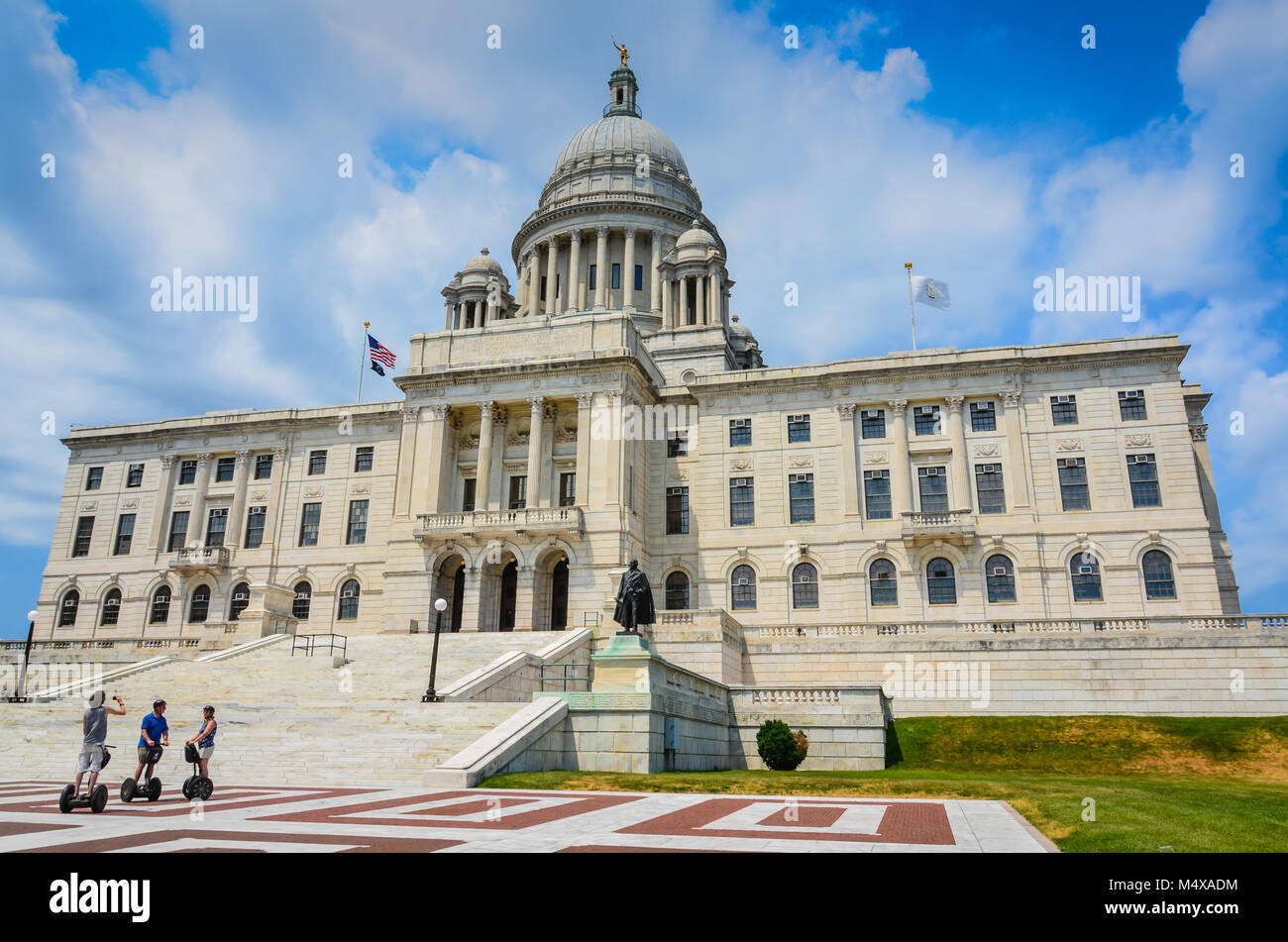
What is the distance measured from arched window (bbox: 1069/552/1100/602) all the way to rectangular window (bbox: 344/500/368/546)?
37.3 metres

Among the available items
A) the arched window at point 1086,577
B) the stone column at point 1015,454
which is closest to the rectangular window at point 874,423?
the stone column at point 1015,454

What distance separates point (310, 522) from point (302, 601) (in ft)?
15.5

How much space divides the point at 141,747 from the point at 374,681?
1751 cm

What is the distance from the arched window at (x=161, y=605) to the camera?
5300cm

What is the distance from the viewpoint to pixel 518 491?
1917 inches

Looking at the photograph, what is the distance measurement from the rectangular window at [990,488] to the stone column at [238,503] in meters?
41.7

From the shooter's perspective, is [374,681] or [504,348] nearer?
[374,681]

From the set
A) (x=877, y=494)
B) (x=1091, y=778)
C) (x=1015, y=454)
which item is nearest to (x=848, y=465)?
(x=877, y=494)

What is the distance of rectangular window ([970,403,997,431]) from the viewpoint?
45281 millimetres

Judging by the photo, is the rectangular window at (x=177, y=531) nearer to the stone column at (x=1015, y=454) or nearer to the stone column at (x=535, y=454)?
the stone column at (x=535, y=454)

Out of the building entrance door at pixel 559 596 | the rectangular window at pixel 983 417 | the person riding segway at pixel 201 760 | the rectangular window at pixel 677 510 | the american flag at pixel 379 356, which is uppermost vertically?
the american flag at pixel 379 356

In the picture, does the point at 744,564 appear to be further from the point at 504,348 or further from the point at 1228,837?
the point at 1228,837
